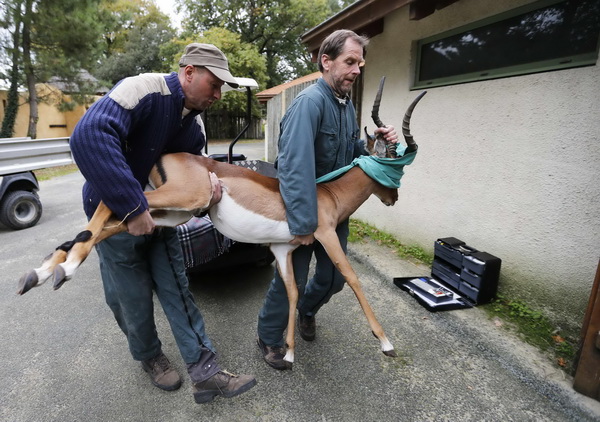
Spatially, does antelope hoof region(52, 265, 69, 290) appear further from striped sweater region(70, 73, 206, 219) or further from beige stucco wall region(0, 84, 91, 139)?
beige stucco wall region(0, 84, 91, 139)

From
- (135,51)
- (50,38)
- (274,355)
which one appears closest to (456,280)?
(274,355)

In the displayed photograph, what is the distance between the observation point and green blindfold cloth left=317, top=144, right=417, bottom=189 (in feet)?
6.79

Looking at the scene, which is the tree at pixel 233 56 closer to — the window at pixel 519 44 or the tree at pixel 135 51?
the tree at pixel 135 51

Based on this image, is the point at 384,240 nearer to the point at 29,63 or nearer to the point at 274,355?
the point at 274,355

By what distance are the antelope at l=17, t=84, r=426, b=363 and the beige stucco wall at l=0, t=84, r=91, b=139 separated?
15845 millimetres

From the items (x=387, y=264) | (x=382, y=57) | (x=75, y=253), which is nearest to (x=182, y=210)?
(x=75, y=253)

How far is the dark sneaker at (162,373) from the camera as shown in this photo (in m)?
2.20

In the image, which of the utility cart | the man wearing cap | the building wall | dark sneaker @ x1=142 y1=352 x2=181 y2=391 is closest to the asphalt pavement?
dark sneaker @ x1=142 y1=352 x2=181 y2=391

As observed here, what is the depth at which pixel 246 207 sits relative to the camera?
189 cm

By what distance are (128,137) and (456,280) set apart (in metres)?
3.08

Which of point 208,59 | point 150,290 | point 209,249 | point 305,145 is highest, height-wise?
point 208,59

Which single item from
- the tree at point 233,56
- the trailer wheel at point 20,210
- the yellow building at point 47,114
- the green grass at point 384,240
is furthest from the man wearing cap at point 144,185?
the tree at point 233,56

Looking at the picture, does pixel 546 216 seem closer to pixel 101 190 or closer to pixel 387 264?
pixel 387 264

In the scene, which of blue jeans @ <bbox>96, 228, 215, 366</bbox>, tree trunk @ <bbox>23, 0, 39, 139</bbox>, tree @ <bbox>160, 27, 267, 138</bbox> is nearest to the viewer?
blue jeans @ <bbox>96, 228, 215, 366</bbox>
